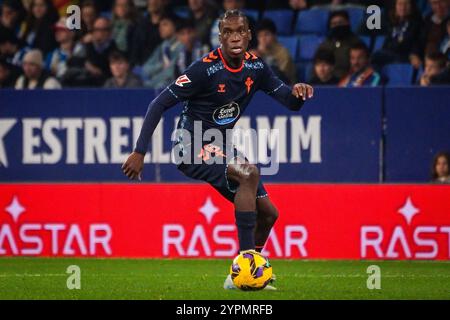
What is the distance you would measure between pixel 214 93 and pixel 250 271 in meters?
1.47

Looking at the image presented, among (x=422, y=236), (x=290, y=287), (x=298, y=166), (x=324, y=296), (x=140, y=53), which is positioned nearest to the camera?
(x=324, y=296)

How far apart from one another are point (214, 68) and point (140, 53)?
266 inches

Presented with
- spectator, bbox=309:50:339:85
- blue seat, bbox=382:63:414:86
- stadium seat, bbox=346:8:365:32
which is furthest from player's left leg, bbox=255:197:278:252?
stadium seat, bbox=346:8:365:32

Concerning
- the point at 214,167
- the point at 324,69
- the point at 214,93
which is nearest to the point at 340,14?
the point at 324,69

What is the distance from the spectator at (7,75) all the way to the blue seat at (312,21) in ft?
13.0

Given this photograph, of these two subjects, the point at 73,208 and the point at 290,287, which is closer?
the point at 290,287

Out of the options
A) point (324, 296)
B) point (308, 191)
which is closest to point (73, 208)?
point (308, 191)

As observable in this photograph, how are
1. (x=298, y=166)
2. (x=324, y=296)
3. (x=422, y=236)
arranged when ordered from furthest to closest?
(x=298, y=166) → (x=422, y=236) → (x=324, y=296)

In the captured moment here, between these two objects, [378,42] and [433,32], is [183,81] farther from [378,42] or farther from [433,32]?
[378,42]

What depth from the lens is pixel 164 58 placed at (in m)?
15.0

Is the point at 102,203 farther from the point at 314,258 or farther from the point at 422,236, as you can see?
the point at 422,236

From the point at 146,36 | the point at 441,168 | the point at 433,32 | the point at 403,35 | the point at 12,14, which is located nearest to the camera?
the point at 441,168

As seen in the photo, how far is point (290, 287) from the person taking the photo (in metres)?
9.26

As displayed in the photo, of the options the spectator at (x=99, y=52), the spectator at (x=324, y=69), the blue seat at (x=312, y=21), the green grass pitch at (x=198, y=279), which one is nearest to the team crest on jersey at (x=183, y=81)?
the green grass pitch at (x=198, y=279)
